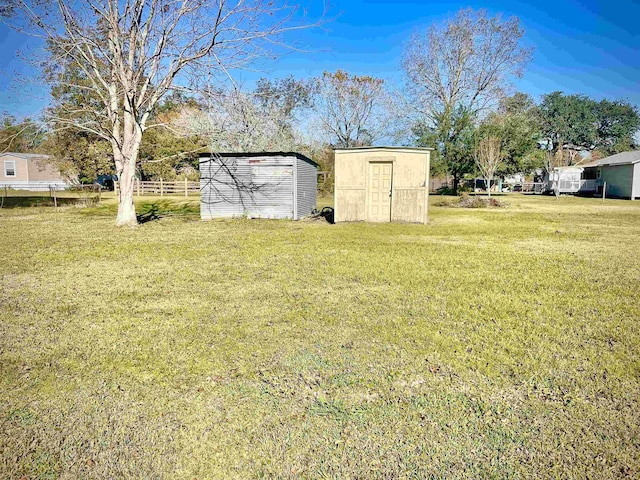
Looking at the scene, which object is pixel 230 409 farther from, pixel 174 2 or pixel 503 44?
pixel 503 44

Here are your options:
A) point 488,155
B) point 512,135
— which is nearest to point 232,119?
point 488,155

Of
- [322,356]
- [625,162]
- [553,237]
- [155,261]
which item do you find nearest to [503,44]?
[625,162]

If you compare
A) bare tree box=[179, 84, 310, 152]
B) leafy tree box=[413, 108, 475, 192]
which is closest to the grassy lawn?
bare tree box=[179, 84, 310, 152]

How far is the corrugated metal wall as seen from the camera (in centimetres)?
1595

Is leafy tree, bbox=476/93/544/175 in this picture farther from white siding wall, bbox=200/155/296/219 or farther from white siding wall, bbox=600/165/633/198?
white siding wall, bbox=200/155/296/219

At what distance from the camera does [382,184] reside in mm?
14188

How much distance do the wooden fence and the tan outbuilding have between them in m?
19.6

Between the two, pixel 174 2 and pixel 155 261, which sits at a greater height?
pixel 174 2

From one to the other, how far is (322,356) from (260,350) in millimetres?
537

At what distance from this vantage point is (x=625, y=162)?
30.1 meters

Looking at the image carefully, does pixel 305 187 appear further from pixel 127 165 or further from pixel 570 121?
pixel 570 121

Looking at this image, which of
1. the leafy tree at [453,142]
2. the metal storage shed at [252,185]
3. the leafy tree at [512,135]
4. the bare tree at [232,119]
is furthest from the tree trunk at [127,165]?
the leafy tree at [512,135]

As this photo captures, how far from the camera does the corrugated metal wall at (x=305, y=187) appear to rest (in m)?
16.0

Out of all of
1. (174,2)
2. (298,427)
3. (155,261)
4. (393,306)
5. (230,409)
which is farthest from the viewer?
(174,2)
